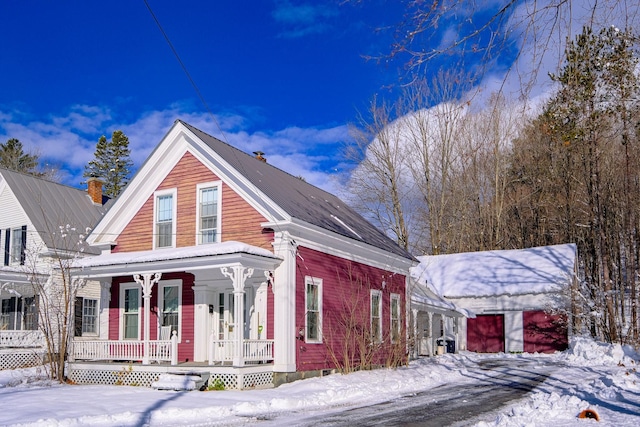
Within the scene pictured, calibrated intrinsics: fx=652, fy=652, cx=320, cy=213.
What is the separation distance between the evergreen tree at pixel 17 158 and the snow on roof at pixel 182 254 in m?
40.3

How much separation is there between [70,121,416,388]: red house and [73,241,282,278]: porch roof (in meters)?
0.04

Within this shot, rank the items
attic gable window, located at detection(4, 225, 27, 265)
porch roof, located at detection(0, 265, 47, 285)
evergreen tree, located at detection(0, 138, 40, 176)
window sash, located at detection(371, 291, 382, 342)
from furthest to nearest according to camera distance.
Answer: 1. evergreen tree, located at detection(0, 138, 40, 176)
2. attic gable window, located at detection(4, 225, 27, 265)
3. porch roof, located at detection(0, 265, 47, 285)
4. window sash, located at detection(371, 291, 382, 342)

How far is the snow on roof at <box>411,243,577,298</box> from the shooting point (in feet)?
105

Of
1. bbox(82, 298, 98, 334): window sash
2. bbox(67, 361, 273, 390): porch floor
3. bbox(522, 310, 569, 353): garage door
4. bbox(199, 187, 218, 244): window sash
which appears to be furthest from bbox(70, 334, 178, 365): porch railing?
bbox(522, 310, 569, 353): garage door

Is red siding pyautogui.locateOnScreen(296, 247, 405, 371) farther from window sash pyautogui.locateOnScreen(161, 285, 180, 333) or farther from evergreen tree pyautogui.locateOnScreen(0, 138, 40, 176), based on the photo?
evergreen tree pyautogui.locateOnScreen(0, 138, 40, 176)

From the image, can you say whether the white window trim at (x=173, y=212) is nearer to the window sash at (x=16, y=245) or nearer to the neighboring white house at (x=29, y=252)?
the neighboring white house at (x=29, y=252)

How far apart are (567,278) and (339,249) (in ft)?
51.8

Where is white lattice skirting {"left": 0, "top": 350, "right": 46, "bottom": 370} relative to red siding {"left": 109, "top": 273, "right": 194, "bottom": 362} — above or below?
below

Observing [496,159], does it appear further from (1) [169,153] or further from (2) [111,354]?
(2) [111,354]

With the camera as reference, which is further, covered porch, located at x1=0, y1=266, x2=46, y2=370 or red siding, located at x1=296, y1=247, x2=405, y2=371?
covered porch, located at x1=0, y1=266, x2=46, y2=370

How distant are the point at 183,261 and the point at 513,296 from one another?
2029 centimetres

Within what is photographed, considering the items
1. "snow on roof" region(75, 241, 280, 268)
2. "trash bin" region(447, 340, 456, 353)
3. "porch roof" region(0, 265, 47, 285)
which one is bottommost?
"trash bin" region(447, 340, 456, 353)

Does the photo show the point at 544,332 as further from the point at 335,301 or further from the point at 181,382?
the point at 181,382

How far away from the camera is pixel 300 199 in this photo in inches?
830
